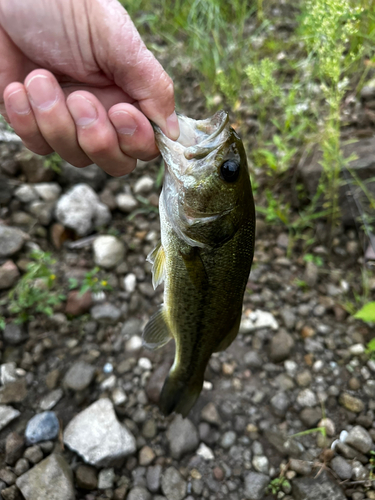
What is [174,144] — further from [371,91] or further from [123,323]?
[371,91]

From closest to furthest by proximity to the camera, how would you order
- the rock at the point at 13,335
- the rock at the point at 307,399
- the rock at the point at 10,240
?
the rock at the point at 307,399, the rock at the point at 13,335, the rock at the point at 10,240

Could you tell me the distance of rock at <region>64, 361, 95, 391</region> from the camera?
2617 mm

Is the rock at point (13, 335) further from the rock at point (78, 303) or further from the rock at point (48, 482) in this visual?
the rock at point (48, 482)

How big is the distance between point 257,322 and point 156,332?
1238mm

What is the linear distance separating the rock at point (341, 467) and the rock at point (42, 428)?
1.99 meters

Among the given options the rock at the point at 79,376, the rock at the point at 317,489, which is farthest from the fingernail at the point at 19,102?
the rock at the point at 317,489

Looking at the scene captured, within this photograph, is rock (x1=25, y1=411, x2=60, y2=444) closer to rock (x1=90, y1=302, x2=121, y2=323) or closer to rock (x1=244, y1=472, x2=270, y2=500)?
rock (x1=90, y1=302, x2=121, y2=323)

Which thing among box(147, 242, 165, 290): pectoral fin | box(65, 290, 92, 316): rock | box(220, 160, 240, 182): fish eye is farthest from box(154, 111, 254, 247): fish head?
box(65, 290, 92, 316): rock

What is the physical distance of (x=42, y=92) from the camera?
166 cm

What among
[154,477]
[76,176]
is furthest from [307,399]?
[76,176]

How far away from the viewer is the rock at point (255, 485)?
230cm

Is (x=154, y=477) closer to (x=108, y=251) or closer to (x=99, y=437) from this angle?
(x=99, y=437)

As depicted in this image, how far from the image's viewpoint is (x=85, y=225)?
3447 millimetres

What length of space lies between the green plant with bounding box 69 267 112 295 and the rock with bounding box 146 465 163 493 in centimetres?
144
